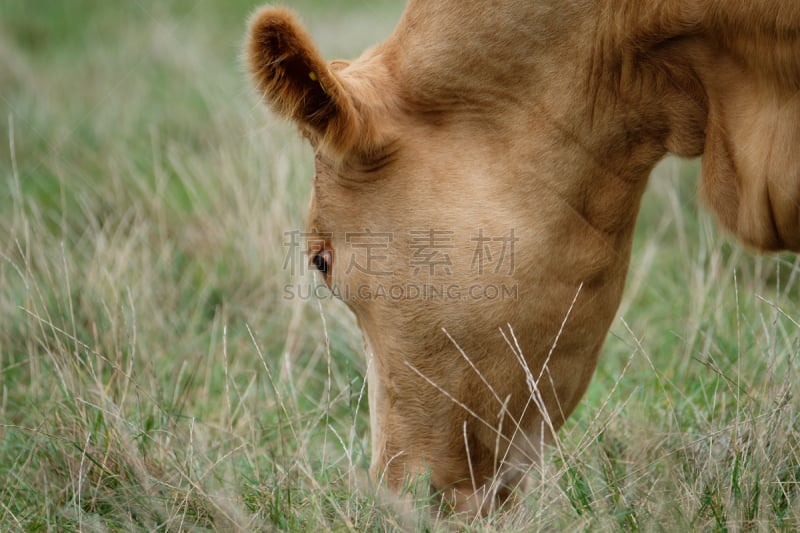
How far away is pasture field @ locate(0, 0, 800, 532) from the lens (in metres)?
2.56

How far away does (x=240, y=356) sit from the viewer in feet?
13.9

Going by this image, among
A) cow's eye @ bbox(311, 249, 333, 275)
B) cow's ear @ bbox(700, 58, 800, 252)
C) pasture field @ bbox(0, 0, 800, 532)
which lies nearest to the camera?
cow's ear @ bbox(700, 58, 800, 252)

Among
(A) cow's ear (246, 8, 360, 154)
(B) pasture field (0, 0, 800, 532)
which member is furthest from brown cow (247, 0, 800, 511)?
(B) pasture field (0, 0, 800, 532)

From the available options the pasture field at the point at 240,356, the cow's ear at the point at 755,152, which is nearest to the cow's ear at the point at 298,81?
the pasture field at the point at 240,356

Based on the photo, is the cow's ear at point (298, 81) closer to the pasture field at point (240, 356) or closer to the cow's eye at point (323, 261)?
the pasture field at point (240, 356)

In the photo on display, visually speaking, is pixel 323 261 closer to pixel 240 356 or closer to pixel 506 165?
pixel 506 165

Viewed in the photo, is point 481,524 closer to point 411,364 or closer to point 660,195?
point 411,364

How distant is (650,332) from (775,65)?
2.19 metres

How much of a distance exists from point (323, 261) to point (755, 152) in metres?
1.23

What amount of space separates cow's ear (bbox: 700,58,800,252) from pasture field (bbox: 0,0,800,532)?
0.84ft

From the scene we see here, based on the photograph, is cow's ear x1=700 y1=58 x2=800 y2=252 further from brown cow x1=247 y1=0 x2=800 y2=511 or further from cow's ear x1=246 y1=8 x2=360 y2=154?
cow's ear x1=246 y1=8 x2=360 y2=154

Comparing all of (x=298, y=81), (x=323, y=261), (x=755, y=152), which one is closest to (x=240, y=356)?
(x=323, y=261)

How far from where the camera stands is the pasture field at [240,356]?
8.41ft

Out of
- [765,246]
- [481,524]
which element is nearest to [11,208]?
[481,524]
